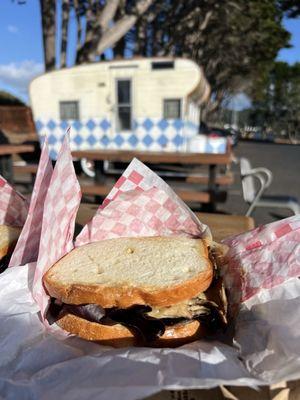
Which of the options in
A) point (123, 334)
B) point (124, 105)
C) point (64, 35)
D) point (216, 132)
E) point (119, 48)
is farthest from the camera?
point (216, 132)

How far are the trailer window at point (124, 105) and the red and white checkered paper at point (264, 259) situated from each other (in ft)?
27.5

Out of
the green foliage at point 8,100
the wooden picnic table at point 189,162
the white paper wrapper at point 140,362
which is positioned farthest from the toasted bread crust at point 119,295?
the green foliage at point 8,100

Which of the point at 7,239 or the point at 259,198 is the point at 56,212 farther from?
the point at 259,198

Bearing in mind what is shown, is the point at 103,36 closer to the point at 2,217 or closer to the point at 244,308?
the point at 2,217

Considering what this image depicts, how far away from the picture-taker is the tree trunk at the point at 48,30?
395 inches

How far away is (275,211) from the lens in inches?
275

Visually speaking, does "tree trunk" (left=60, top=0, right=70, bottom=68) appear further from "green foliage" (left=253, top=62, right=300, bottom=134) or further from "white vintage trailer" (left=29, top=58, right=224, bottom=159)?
"green foliage" (left=253, top=62, right=300, bottom=134)

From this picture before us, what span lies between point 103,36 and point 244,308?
926 centimetres

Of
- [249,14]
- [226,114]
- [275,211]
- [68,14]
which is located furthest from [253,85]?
[275,211]

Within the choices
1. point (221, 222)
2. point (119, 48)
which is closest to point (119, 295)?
point (221, 222)

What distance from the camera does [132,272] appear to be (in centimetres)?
132

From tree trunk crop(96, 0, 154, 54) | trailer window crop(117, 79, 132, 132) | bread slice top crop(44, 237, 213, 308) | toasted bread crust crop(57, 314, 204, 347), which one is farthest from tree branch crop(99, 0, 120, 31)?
toasted bread crust crop(57, 314, 204, 347)

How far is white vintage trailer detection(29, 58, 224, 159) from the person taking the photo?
8.92 metres

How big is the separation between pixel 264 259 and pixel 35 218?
0.79 meters
